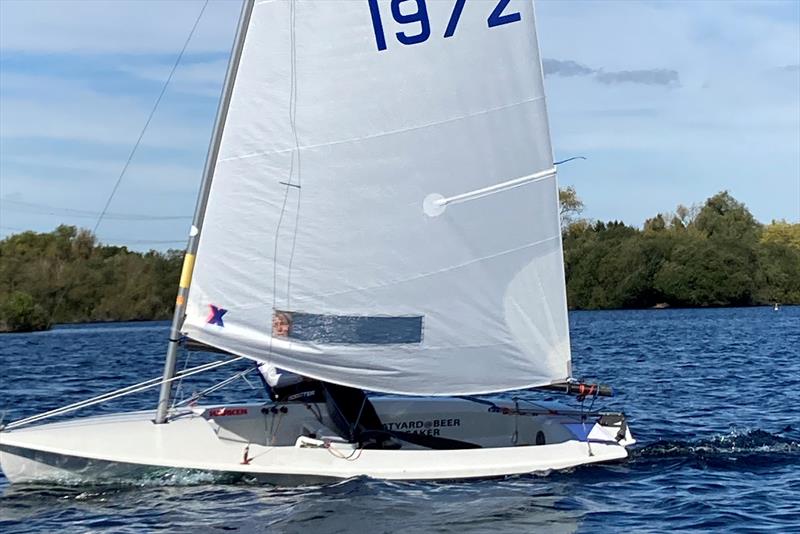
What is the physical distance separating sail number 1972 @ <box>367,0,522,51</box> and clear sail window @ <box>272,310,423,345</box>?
2.66 m

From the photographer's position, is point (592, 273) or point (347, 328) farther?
point (592, 273)

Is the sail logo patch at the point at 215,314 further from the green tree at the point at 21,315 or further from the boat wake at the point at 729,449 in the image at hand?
the green tree at the point at 21,315

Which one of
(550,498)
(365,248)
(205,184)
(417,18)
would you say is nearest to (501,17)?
(417,18)

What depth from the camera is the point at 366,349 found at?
11.5m

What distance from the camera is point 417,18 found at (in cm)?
1148

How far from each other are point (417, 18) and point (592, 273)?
7193 cm

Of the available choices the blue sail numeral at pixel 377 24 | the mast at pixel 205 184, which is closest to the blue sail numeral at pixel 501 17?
the blue sail numeral at pixel 377 24

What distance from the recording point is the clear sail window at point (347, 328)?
11.3m

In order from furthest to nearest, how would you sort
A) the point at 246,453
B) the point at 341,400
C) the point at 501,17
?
the point at 341,400, the point at 501,17, the point at 246,453

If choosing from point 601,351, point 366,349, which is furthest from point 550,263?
point 601,351

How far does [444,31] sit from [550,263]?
258 cm

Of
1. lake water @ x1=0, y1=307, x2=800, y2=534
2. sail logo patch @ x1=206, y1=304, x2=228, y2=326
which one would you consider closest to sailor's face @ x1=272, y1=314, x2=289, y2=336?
sail logo patch @ x1=206, y1=304, x2=228, y2=326

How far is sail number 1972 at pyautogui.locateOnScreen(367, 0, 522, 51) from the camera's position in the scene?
11.4 meters

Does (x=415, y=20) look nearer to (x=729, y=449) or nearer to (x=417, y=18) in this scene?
(x=417, y=18)
